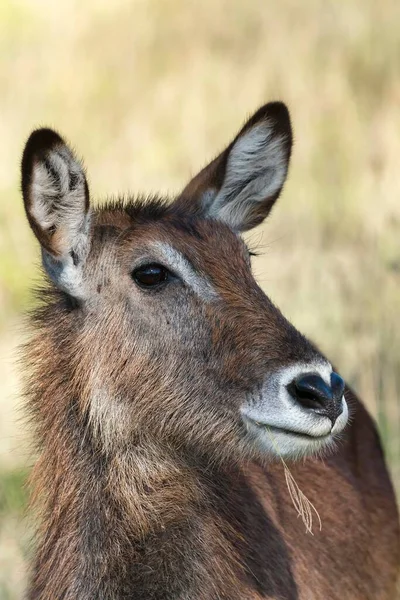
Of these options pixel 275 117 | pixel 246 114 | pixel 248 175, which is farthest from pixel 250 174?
pixel 246 114

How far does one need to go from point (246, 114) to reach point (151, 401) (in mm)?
9635

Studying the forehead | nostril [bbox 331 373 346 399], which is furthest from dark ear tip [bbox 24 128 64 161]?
nostril [bbox 331 373 346 399]

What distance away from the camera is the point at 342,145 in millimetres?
13516

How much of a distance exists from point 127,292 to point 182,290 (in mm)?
248

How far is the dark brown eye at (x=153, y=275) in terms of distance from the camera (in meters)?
5.25

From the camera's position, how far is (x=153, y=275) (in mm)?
5258

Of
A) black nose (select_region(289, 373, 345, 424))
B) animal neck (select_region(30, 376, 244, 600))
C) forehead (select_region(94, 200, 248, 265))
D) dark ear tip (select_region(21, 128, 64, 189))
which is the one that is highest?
dark ear tip (select_region(21, 128, 64, 189))

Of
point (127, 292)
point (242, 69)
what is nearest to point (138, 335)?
point (127, 292)

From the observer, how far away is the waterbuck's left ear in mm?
5816

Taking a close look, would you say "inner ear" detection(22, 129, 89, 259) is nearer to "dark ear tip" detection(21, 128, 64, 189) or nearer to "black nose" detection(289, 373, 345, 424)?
"dark ear tip" detection(21, 128, 64, 189)

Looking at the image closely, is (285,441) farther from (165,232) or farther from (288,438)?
(165,232)

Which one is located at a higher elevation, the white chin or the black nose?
the black nose

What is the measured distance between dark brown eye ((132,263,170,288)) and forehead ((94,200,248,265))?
0.30 ft

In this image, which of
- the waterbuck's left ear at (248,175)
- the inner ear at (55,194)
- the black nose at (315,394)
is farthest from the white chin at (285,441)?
the waterbuck's left ear at (248,175)
